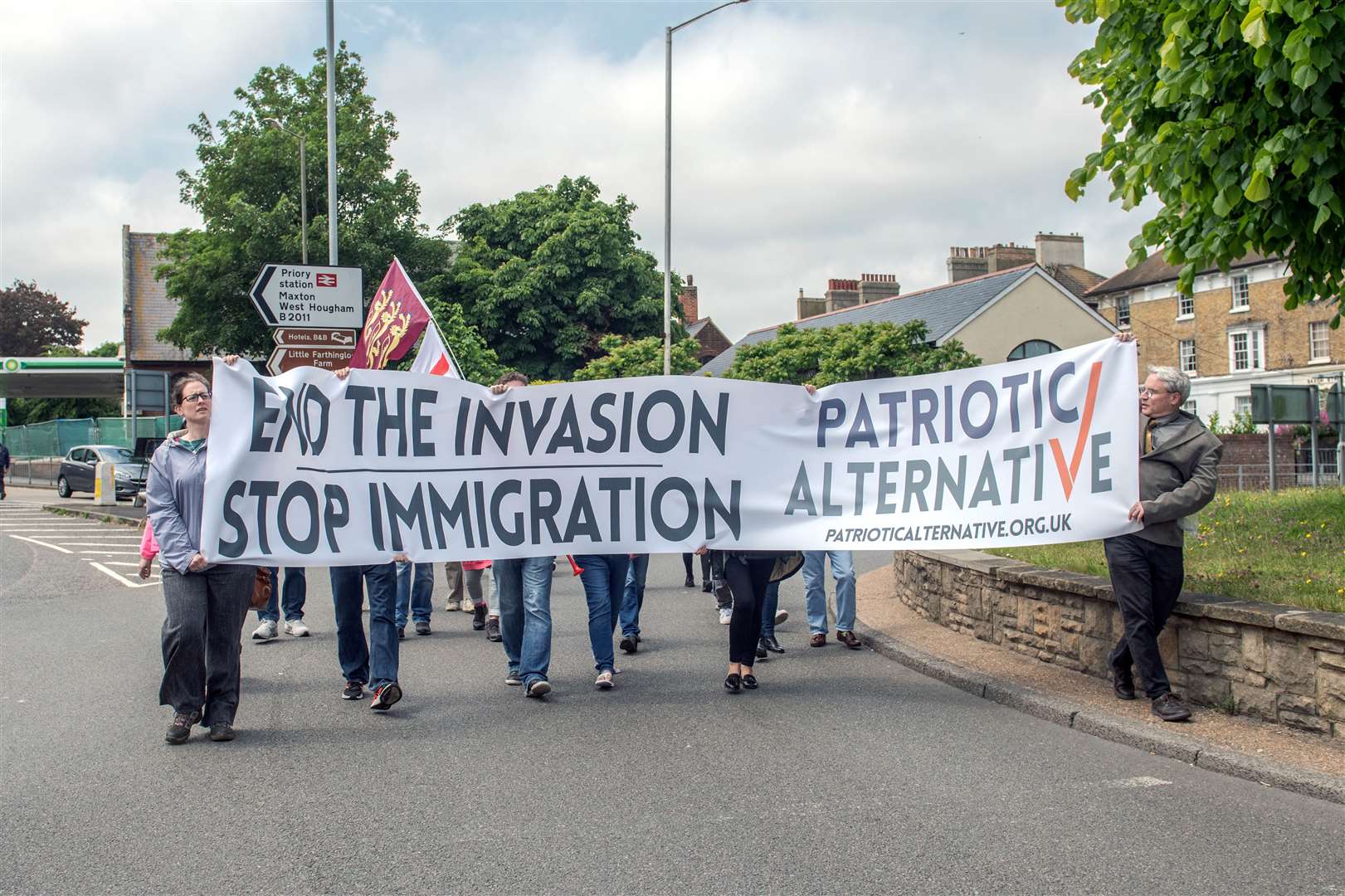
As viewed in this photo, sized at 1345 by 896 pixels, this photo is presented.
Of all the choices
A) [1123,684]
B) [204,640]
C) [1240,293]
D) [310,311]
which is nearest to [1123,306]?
[1240,293]

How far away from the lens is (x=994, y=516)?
734 centimetres

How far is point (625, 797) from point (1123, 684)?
331 centimetres

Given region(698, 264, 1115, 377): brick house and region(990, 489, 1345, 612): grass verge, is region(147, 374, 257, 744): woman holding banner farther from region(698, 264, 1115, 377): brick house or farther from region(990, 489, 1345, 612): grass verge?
region(698, 264, 1115, 377): brick house

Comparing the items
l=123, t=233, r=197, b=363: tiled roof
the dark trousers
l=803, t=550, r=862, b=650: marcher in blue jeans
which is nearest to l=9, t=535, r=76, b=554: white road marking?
l=803, t=550, r=862, b=650: marcher in blue jeans

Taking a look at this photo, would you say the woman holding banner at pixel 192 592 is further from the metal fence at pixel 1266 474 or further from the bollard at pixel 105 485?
the bollard at pixel 105 485

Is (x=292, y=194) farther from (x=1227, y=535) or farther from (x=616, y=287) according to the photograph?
(x=1227, y=535)

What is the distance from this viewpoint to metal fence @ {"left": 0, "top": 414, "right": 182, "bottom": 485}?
45594mm

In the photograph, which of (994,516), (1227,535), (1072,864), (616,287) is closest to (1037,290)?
(616,287)

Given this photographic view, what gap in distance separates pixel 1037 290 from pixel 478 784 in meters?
45.2

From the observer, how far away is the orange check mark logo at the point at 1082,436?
7.12m

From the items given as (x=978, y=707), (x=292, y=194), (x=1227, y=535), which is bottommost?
(x=978, y=707)

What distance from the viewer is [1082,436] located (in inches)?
281

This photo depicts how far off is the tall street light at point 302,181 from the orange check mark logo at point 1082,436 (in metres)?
25.9

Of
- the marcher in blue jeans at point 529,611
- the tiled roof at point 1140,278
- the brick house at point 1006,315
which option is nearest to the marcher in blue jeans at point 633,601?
the marcher in blue jeans at point 529,611
